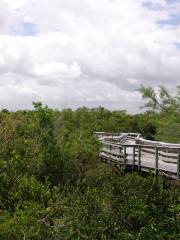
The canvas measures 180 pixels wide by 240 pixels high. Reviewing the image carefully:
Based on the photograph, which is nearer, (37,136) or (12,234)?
(12,234)

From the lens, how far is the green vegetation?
17938 mm

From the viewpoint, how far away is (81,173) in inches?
1034

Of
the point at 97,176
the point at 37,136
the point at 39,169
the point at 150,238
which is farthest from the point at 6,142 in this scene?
the point at 150,238

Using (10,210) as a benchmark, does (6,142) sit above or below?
above

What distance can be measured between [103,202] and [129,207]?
3.81ft

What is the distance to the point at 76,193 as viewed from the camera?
2244cm

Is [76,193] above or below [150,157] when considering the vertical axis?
below

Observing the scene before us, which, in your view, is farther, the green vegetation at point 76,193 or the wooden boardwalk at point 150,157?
the wooden boardwalk at point 150,157

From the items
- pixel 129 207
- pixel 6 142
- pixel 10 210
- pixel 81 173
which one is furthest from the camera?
pixel 6 142

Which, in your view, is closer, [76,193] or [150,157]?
[76,193]

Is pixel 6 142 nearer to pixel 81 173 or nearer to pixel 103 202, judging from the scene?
pixel 81 173

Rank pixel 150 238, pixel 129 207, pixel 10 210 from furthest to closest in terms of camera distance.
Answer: pixel 10 210, pixel 129 207, pixel 150 238

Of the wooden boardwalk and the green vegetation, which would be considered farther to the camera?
the wooden boardwalk

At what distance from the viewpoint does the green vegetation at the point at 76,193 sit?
58.9 feet
